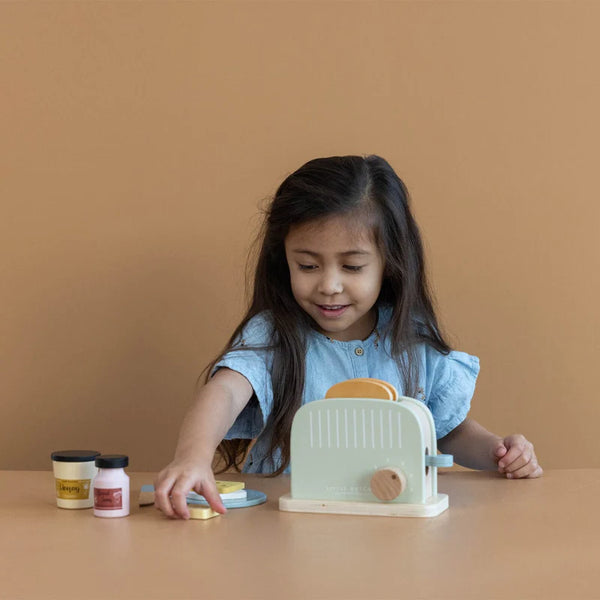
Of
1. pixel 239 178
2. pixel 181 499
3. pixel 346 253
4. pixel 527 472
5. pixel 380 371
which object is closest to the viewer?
pixel 181 499

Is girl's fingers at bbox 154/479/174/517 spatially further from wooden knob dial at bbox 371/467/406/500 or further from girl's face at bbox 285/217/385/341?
girl's face at bbox 285/217/385/341

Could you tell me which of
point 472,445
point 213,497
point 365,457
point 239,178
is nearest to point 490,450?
point 472,445

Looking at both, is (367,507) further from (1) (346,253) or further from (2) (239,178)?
(2) (239,178)

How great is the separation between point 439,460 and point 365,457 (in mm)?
81

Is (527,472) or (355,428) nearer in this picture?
(355,428)

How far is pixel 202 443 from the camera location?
107cm

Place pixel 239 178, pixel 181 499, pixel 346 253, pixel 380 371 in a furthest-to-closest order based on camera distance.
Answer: pixel 239 178
pixel 380 371
pixel 346 253
pixel 181 499

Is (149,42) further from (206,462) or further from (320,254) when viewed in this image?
(206,462)

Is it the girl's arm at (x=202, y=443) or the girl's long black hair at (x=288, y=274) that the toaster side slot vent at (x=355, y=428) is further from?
the girl's long black hair at (x=288, y=274)

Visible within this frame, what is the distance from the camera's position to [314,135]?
166cm

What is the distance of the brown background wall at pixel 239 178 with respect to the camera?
63.9 inches

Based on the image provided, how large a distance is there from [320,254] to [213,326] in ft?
1.46

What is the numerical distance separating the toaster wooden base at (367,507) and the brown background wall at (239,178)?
0.73 m

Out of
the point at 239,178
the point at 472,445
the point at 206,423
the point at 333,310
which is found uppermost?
the point at 239,178
